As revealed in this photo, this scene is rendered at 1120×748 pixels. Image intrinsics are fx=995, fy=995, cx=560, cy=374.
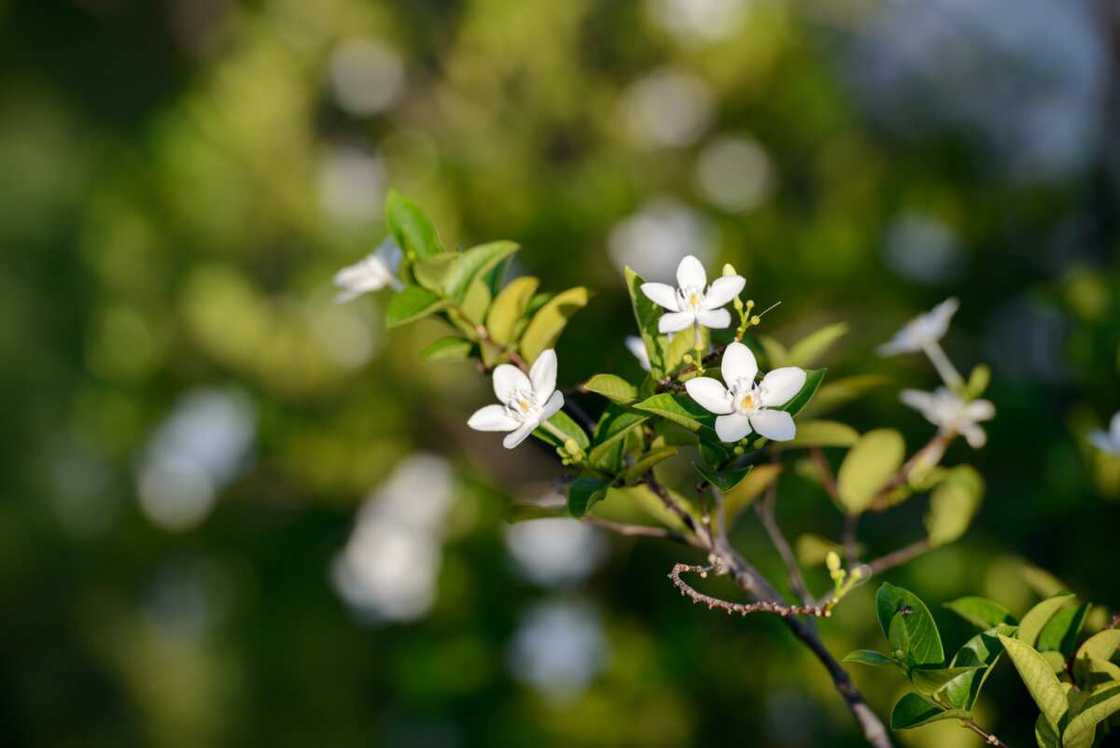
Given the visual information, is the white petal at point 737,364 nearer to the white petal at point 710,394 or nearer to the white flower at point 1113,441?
the white petal at point 710,394

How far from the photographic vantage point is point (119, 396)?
4.96 ft

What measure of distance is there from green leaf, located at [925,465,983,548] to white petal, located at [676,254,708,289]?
0.80 ft

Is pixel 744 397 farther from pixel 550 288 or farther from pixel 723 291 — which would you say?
pixel 550 288

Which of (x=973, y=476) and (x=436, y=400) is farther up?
(x=973, y=476)

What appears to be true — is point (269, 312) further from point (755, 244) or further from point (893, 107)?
point (893, 107)

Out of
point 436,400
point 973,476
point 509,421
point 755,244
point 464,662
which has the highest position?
point 509,421

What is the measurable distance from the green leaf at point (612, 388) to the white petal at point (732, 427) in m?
0.05

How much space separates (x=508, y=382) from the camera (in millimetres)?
455

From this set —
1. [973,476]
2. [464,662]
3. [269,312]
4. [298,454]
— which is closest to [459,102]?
[269,312]

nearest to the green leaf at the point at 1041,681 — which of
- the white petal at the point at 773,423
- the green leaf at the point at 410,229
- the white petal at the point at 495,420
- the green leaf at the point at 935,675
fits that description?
the green leaf at the point at 935,675

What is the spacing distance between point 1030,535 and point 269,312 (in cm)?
104

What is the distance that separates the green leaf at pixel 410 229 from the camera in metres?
0.52

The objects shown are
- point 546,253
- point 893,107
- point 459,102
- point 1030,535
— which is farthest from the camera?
point 893,107

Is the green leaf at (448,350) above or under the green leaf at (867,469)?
above
